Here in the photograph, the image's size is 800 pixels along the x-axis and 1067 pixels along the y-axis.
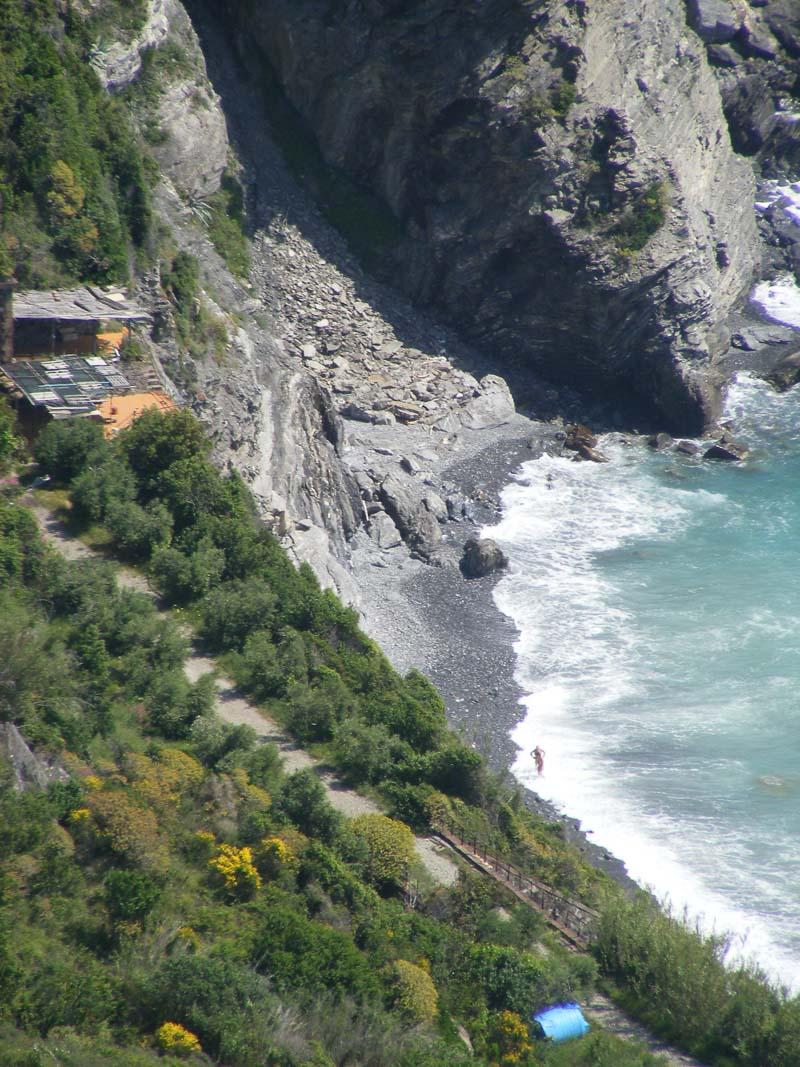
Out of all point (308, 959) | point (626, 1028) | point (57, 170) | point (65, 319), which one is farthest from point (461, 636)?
point (308, 959)

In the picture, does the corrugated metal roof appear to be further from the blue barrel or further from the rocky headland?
the blue barrel

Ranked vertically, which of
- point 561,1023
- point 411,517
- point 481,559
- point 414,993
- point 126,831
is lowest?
point 481,559

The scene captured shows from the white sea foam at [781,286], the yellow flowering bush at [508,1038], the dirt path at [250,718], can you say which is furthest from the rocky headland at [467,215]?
the yellow flowering bush at [508,1038]

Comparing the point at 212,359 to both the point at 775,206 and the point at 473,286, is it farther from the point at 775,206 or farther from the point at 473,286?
the point at 775,206

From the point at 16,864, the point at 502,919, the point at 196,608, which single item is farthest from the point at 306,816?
the point at 196,608

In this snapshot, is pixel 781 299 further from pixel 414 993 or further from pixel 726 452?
pixel 414 993

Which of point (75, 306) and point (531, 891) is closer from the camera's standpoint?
point (531, 891)
